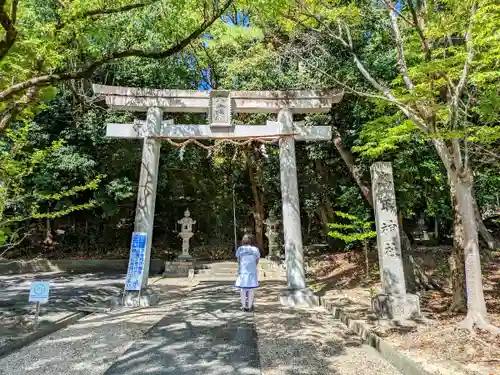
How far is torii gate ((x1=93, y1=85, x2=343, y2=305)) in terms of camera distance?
23.8 feet

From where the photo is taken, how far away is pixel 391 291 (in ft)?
17.7

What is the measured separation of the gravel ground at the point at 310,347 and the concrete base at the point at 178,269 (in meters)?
7.45

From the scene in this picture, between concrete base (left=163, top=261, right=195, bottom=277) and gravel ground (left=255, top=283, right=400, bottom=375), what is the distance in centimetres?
745

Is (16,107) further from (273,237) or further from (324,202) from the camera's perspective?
(273,237)

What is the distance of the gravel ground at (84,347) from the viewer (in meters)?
3.51

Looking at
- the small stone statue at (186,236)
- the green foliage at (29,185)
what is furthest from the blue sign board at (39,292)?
the small stone statue at (186,236)

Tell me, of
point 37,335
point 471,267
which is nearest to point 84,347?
point 37,335

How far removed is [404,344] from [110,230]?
1583 cm

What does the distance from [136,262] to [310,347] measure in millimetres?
4188

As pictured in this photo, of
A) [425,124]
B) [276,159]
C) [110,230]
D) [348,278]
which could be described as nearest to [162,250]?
[110,230]

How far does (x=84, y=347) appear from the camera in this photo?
A: 4199 millimetres

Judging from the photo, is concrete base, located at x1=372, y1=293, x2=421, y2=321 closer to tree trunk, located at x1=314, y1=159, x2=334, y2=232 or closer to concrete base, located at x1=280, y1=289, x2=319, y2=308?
concrete base, located at x1=280, y1=289, x2=319, y2=308

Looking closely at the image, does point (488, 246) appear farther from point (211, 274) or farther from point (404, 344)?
point (211, 274)

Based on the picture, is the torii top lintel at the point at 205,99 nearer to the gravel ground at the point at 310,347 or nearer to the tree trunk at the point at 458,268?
the tree trunk at the point at 458,268
